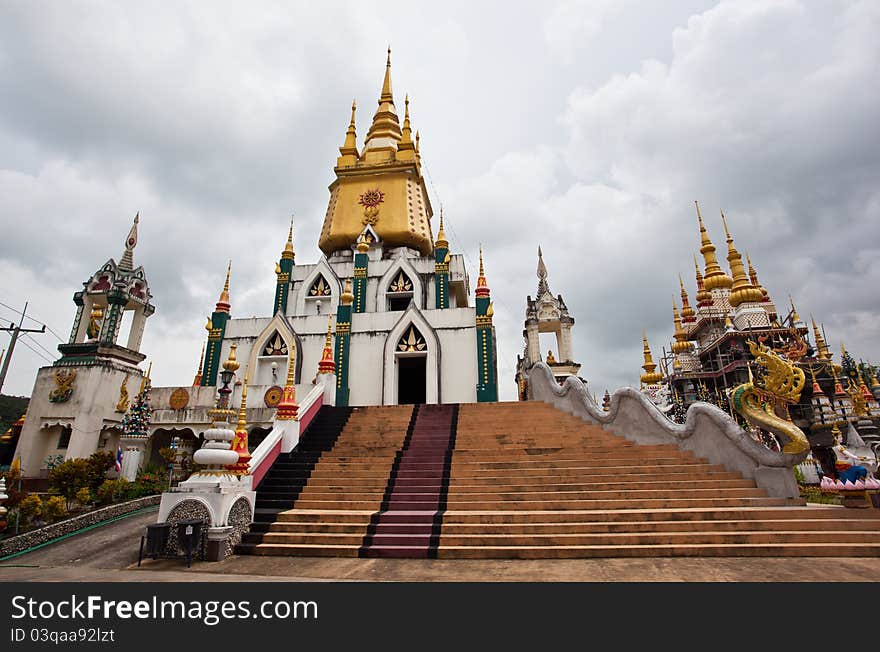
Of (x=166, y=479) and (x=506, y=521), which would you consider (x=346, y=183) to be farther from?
(x=506, y=521)

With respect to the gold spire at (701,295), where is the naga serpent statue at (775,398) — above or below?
below

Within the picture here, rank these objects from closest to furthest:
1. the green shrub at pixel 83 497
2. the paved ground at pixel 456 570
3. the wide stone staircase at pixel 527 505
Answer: the paved ground at pixel 456 570 → the wide stone staircase at pixel 527 505 → the green shrub at pixel 83 497

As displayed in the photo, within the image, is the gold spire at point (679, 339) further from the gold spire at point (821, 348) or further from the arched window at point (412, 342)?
the arched window at point (412, 342)

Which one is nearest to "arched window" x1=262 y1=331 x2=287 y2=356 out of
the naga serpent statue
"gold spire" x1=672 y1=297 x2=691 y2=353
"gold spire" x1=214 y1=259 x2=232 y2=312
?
"gold spire" x1=214 y1=259 x2=232 y2=312

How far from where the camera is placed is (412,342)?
1764cm

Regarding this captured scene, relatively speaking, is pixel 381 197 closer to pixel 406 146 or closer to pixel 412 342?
pixel 406 146

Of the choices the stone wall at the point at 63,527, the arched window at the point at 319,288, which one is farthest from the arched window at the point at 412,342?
the stone wall at the point at 63,527

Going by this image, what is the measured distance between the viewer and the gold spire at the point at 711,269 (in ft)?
120

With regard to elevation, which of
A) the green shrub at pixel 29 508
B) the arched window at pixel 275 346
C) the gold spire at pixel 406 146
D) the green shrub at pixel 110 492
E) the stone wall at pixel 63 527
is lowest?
the stone wall at pixel 63 527

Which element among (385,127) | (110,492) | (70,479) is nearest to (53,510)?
(110,492)

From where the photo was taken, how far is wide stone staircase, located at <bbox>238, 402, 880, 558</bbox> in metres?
6.11

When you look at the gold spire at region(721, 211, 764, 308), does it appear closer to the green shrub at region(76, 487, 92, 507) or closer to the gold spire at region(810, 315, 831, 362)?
the gold spire at region(810, 315, 831, 362)

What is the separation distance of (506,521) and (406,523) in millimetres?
1516

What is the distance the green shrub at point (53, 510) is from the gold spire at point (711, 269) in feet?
135
